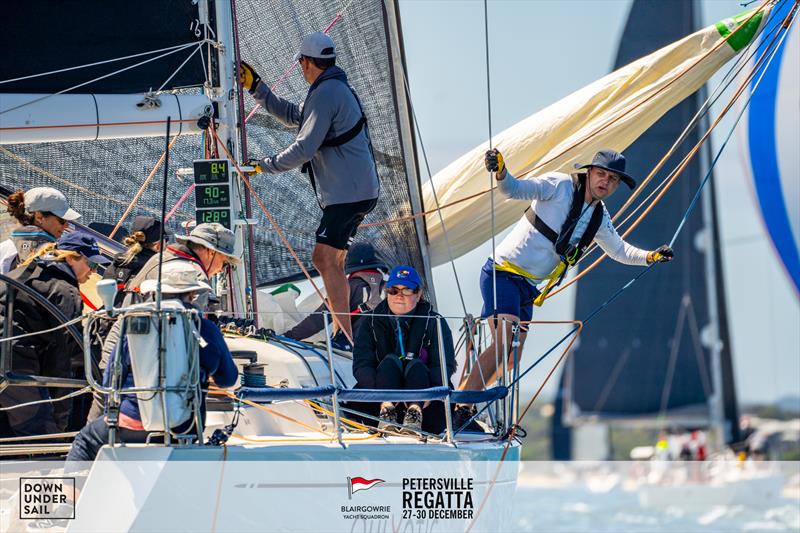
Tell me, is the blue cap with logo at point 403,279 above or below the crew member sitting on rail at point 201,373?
above

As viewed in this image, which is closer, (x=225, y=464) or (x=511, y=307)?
(x=225, y=464)

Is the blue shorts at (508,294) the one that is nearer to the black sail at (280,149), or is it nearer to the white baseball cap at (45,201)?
the black sail at (280,149)

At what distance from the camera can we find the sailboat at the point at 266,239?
4.64m

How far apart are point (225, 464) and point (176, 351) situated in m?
0.45

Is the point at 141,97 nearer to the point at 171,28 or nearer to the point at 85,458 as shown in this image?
the point at 171,28

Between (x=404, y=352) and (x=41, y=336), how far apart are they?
4.44ft

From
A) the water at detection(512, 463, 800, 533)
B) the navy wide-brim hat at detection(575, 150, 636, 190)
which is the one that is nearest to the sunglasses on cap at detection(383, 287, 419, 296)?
the navy wide-brim hat at detection(575, 150, 636, 190)

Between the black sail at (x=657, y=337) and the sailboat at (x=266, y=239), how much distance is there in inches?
435

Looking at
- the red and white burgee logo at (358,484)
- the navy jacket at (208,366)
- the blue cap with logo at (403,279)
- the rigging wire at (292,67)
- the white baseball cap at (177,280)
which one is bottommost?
the red and white burgee logo at (358,484)

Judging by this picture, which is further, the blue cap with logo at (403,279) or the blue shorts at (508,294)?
the blue shorts at (508,294)

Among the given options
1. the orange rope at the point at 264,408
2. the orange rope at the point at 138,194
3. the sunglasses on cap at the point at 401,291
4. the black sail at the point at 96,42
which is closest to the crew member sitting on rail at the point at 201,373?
the orange rope at the point at 264,408

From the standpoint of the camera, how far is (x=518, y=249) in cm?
612

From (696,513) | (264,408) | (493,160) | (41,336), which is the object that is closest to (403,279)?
(493,160)

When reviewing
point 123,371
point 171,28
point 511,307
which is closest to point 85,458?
point 123,371
